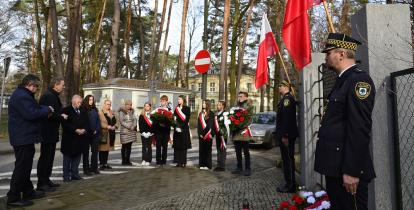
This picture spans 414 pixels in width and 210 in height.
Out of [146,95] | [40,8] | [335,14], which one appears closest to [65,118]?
[335,14]

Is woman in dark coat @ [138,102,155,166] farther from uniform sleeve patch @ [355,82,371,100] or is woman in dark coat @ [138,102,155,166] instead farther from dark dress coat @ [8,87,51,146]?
uniform sleeve patch @ [355,82,371,100]

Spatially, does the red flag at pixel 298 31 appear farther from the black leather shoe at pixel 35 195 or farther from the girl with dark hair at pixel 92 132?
the black leather shoe at pixel 35 195

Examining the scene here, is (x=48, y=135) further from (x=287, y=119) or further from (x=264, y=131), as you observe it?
(x=264, y=131)

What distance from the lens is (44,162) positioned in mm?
6848

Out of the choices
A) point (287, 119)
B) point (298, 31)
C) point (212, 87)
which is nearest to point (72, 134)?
point (287, 119)

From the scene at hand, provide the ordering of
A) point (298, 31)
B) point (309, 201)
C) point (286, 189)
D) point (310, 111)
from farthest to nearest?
1. point (286, 189)
2. point (310, 111)
3. point (298, 31)
4. point (309, 201)

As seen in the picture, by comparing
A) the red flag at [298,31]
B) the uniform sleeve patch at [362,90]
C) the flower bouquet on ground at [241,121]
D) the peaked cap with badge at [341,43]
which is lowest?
the flower bouquet on ground at [241,121]

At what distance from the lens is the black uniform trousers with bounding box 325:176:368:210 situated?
9.73ft

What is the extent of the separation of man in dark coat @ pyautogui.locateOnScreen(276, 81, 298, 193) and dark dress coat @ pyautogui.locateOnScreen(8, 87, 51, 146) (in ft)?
13.6

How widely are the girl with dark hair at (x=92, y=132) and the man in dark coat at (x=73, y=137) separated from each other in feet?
0.93

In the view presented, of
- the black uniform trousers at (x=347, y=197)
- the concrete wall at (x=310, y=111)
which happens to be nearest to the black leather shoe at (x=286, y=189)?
the concrete wall at (x=310, y=111)

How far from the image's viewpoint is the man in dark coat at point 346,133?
2.87 m

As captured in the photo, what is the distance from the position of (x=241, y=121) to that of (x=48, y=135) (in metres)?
4.28

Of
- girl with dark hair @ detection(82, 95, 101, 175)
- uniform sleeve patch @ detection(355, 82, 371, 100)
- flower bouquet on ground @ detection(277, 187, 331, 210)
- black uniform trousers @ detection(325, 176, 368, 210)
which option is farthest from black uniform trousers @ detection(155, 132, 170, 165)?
uniform sleeve patch @ detection(355, 82, 371, 100)
